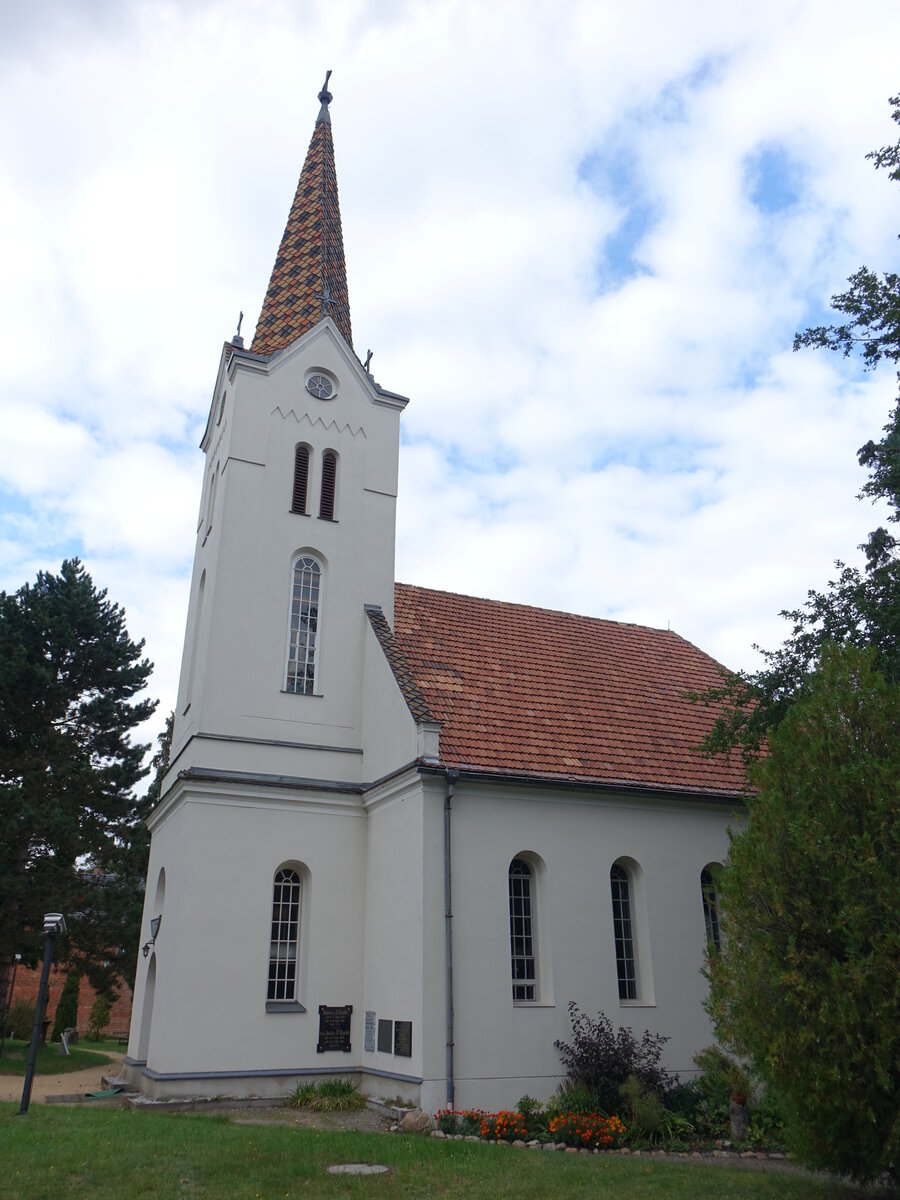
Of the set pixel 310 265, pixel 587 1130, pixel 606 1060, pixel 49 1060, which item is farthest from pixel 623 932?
pixel 49 1060

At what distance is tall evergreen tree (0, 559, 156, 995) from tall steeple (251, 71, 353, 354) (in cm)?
1217

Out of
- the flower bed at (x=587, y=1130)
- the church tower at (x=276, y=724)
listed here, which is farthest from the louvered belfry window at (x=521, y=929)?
the church tower at (x=276, y=724)

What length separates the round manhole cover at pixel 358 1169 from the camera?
975 cm

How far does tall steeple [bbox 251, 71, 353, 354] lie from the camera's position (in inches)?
842

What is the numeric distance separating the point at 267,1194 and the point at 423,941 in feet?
18.5

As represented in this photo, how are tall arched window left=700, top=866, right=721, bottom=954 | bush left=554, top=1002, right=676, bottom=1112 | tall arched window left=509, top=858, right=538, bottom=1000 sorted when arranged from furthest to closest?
tall arched window left=700, top=866, right=721, bottom=954
tall arched window left=509, top=858, right=538, bottom=1000
bush left=554, top=1002, right=676, bottom=1112

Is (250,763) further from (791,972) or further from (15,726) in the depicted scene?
(15,726)

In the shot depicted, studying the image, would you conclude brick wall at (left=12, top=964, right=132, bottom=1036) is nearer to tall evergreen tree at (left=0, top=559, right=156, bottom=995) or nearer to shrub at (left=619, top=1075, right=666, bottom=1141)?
tall evergreen tree at (left=0, top=559, right=156, bottom=995)

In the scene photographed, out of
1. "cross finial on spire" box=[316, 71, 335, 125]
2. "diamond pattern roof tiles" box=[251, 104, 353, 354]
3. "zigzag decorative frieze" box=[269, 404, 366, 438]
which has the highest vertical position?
"cross finial on spire" box=[316, 71, 335, 125]

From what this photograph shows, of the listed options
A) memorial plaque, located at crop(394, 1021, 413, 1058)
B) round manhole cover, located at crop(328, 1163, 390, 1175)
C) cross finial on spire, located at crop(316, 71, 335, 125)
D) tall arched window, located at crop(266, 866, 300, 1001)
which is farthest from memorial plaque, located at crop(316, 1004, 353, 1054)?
cross finial on spire, located at crop(316, 71, 335, 125)

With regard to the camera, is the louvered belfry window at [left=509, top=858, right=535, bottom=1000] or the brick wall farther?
the brick wall

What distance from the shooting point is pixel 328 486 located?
19.8 metres

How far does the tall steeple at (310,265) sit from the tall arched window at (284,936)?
11.5 meters

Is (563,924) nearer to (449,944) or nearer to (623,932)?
(623,932)
